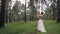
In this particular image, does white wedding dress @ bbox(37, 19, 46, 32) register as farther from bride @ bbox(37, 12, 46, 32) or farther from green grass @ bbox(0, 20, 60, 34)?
green grass @ bbox(0, 20, 60, 34)

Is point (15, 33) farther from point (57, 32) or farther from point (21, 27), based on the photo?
point (57, 32)

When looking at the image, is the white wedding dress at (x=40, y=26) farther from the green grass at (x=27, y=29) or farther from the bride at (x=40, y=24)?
the green grass at (x=27, y=29)

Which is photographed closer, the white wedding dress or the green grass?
the white wedding dress

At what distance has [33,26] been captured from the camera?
902 centimetres

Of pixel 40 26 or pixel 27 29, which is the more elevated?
pixel 40 26

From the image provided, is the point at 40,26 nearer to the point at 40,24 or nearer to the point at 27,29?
the point at 40,24

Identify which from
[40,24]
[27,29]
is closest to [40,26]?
[40,24]

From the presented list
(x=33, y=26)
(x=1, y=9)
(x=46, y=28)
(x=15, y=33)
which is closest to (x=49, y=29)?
(x=46, y=28)

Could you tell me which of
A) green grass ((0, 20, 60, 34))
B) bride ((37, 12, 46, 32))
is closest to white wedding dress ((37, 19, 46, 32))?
bride ((37, 12, 46, 32))

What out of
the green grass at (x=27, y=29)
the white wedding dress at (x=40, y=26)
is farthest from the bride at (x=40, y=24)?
the green grass at (x=27, y=29)

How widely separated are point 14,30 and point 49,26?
1.73 m

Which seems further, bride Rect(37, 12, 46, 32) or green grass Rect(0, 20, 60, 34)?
green grass Rect(0, 20, 60, 34)

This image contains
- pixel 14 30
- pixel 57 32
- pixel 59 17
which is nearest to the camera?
pixel 57 32

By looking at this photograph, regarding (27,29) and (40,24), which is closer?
(40,24)
